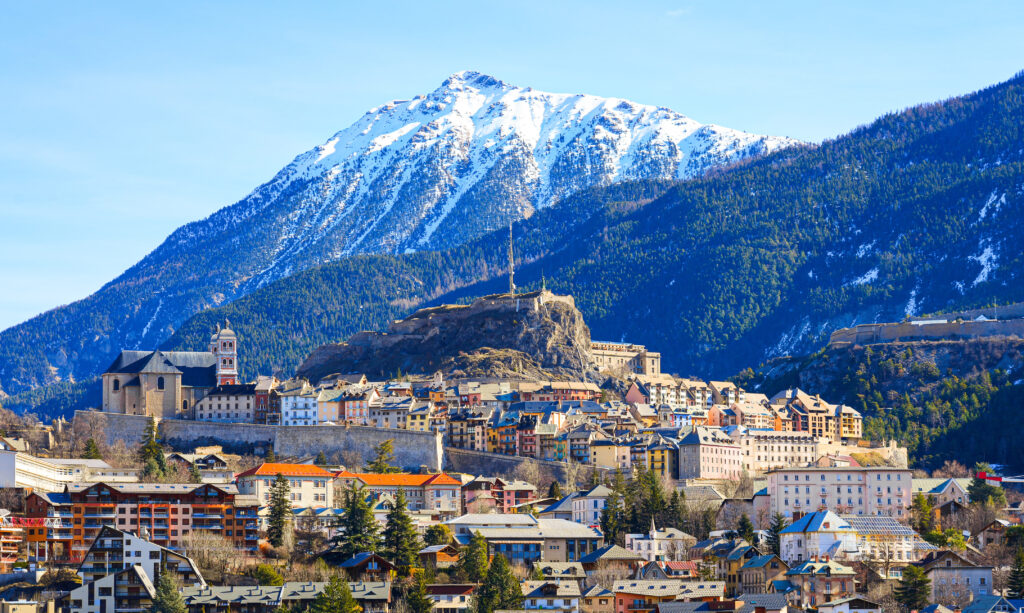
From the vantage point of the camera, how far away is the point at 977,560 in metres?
104

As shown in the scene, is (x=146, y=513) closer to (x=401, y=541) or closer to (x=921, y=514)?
(x=401, y=541)

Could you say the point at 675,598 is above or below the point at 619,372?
below

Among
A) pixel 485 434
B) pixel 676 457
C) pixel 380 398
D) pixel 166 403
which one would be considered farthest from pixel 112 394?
pixel 676 457

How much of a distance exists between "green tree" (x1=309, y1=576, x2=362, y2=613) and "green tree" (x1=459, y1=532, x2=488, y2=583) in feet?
31.6

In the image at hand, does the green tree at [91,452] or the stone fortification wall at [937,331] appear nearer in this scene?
the green tree at [91,452]

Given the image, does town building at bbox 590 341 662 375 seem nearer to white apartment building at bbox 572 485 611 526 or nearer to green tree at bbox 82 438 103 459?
white apartment building at bbox 572 485 611 526

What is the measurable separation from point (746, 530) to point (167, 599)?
37648mm

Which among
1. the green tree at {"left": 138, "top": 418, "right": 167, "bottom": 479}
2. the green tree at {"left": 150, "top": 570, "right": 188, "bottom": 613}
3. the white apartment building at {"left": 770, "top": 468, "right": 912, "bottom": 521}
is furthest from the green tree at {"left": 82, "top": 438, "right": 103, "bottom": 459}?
the white apartment building at {"left": 770, "top": 468, "right": 912, "bottom": 521}

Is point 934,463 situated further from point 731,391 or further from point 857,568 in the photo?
point 857,568

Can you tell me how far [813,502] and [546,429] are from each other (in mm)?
27294

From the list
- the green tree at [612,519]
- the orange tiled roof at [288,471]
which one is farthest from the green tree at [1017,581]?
the orange tiled roof at [288,471]

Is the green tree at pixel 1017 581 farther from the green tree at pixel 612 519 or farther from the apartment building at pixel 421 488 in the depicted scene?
the apartment building at pixel 421 488

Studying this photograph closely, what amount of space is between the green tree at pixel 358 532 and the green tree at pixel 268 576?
5.29m

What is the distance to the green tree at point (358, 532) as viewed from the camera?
105 metres
